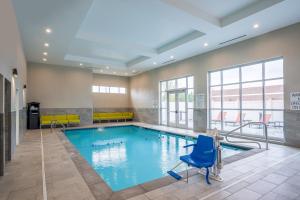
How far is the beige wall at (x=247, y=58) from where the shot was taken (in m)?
5.57

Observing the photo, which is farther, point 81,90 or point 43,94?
point 81,90

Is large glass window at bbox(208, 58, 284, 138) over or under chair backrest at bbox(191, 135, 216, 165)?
over

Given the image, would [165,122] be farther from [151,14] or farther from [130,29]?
[151,14]

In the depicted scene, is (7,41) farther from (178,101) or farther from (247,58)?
(178,101)

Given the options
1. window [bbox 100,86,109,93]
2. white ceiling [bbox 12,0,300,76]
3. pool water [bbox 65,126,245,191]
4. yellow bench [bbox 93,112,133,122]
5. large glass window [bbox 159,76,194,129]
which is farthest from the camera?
window [bbox 100,86,109,93]

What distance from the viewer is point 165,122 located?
444 inches

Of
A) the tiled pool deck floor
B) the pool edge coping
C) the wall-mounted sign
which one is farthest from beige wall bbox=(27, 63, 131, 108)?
the wall-mounted sign

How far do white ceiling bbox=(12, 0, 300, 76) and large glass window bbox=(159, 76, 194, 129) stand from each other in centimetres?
181

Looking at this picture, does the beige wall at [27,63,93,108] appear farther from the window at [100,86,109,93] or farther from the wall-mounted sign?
the wall-mounted sign

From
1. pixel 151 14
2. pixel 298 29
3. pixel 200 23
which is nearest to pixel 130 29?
pixel 151 14

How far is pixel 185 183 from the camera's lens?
3.04 metres

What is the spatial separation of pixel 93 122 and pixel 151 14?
9.35 metres

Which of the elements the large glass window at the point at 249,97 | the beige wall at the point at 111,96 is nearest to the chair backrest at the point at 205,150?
the large glass window at the point at 249,97

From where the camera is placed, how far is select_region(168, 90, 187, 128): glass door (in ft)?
32.3
